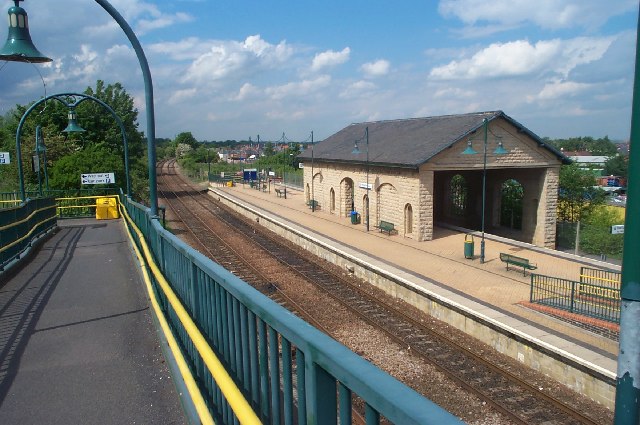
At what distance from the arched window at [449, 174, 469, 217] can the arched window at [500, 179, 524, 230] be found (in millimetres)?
3156

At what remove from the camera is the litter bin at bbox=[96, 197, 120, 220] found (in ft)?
80.2

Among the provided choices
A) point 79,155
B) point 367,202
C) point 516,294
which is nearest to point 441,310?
point 516,294

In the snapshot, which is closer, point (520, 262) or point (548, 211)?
point (520, 262)

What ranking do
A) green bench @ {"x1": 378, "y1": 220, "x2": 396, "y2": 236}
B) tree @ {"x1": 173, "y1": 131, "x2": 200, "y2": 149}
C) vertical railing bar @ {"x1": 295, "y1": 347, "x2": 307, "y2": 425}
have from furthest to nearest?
tree @ {"x1": 173, "y1": 131, "x2": 200, "y2": 149} < green bench @ {"x1": 378, "y1": 220, "x2": 396, "y2": 236} < vertical railing bar @ {"x1": 295, "y1": 347, "x2": 307, "y2": 425}

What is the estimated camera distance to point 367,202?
97.1ft

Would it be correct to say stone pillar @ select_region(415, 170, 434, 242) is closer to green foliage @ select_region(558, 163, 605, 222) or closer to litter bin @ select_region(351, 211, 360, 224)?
litter bin @ select_region(351, 211, 360, 224)

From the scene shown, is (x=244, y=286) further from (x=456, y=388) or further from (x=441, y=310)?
(x=441, y=310)

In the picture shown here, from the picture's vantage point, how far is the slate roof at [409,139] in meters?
A: 24.1

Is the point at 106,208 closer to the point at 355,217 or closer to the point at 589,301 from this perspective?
the point at 355,217

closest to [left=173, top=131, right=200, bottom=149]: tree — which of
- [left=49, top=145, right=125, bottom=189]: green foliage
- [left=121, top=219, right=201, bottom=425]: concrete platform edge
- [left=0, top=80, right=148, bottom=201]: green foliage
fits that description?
[left=0, top=80, right=148, bottom=201]: green foliage

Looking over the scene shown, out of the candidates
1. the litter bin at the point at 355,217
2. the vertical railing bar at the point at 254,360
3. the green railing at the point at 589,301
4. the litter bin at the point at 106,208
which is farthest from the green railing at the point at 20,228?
the litter bin at the point at 355,217

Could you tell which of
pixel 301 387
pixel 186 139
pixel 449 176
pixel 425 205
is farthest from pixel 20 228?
pixel 186 139

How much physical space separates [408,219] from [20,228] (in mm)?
17121

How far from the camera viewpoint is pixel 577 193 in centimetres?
3008
